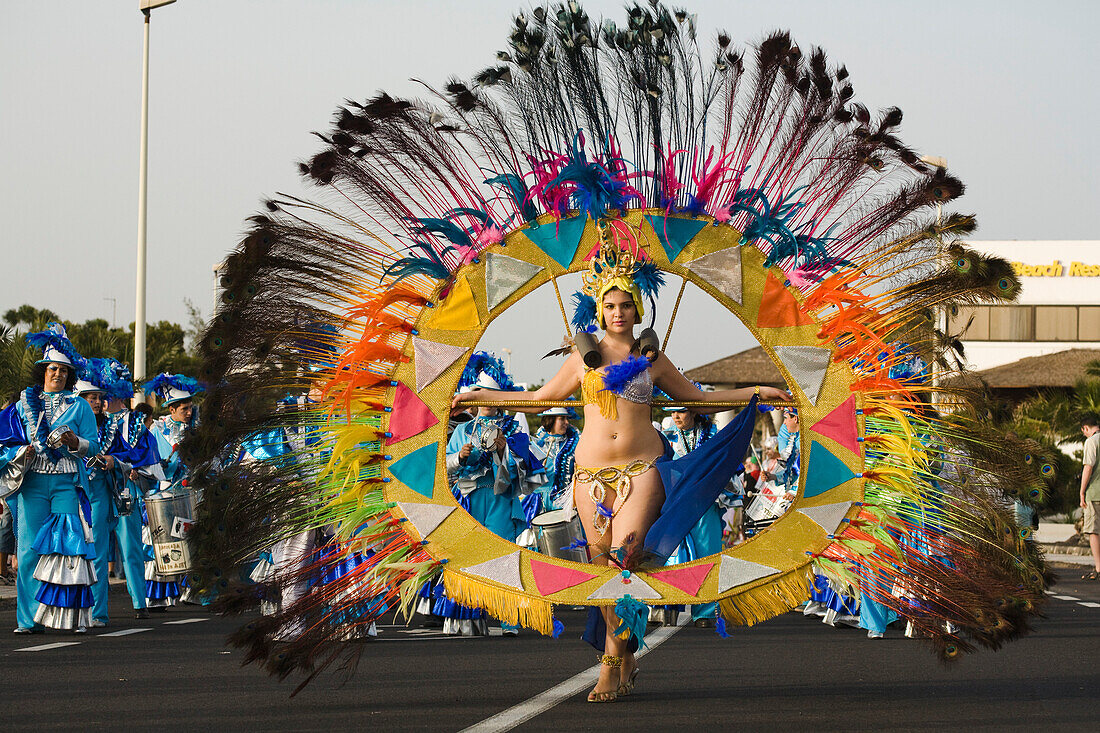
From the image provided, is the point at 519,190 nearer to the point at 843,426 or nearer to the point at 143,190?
the point at 843,426

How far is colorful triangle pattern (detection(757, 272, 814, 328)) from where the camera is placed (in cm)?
773

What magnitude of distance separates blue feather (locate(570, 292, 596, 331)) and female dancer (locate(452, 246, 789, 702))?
112mm

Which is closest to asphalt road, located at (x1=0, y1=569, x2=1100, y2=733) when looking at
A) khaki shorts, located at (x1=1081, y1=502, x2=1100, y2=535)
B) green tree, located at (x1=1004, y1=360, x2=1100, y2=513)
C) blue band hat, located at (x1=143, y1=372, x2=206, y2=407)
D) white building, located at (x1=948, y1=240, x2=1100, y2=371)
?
blue band hat, located at (x1=143, y1=372, x2=206, y2=407)

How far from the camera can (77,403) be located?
477 inches

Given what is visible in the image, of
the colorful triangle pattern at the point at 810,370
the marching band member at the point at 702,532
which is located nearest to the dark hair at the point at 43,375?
the marching band member at the point at 702,532

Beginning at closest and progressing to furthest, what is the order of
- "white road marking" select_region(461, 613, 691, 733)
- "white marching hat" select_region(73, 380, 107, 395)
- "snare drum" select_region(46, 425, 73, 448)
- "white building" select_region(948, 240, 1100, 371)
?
"white road marking" select_region(461, 613, 691, 733) < "snare drum" select_region(46, 425, 73, 448) < "white marching hat" select_region(73, 380, 107, 395) < "white building" select_region(948, 240, 1100, 371)

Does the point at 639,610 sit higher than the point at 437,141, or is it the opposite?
the point at 437,141

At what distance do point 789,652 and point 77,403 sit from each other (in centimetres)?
616

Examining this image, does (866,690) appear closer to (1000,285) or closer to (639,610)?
(639,610)

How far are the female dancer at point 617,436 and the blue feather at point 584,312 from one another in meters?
0.11

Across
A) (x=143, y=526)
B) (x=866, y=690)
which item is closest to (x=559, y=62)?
(x=866, y=690)

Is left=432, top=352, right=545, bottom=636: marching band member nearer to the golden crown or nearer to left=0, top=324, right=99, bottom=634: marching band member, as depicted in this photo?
left=0, top=324, right=99, bottom=634: marching band member

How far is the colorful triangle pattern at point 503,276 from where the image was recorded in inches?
306

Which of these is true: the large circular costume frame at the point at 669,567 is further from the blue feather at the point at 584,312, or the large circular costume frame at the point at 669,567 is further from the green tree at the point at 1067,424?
the green tree at the point at 1067,424
